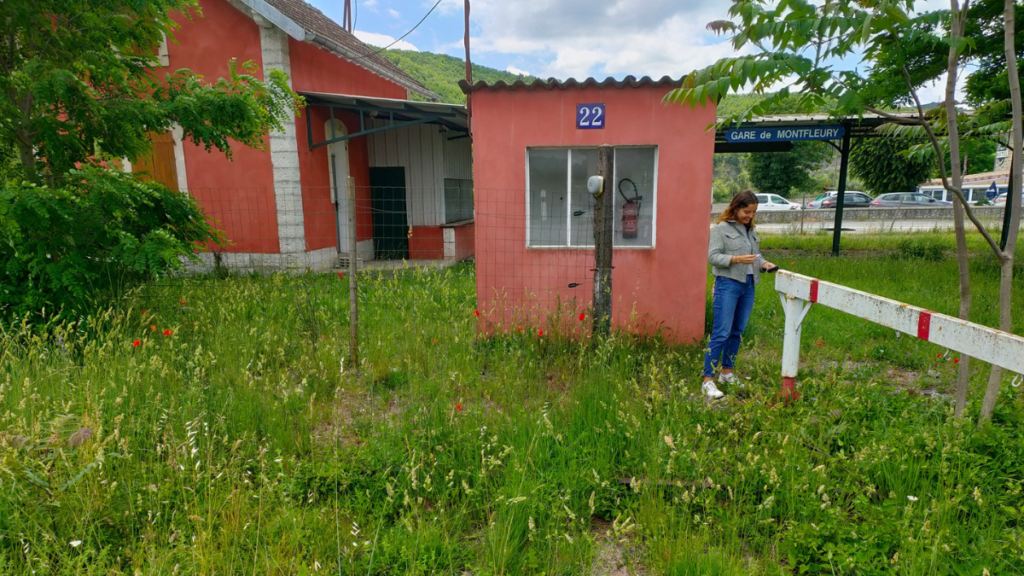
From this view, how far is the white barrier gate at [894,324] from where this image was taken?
8.11 feet

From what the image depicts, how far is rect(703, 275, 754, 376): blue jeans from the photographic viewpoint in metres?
4.61

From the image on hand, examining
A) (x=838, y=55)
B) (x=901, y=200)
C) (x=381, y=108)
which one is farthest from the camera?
(x=901, y=200)

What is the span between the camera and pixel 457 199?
13.5 m

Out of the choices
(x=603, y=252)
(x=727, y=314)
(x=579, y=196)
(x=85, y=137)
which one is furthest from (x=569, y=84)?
(x=85, y=137)

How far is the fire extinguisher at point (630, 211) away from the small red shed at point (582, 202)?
12 mm

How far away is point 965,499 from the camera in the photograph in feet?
9.27

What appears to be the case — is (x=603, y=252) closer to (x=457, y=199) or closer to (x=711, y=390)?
(x=711, y=390)

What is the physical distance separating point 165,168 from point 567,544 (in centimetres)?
1135

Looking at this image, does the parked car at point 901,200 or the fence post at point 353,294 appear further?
the parked car at point 901,200

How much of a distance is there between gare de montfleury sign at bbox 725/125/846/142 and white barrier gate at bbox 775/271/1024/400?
9.68 meters

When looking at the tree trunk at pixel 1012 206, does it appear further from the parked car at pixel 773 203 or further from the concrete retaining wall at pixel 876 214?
the parked car at pixel 773 203

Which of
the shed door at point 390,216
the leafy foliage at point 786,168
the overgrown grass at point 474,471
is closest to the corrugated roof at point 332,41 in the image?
the shed door at point 390,216

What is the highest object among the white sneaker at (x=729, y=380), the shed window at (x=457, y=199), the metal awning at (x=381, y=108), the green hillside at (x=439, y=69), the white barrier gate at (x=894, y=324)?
the green hillside at (x=439, y=69)

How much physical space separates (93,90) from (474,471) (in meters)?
5.48
